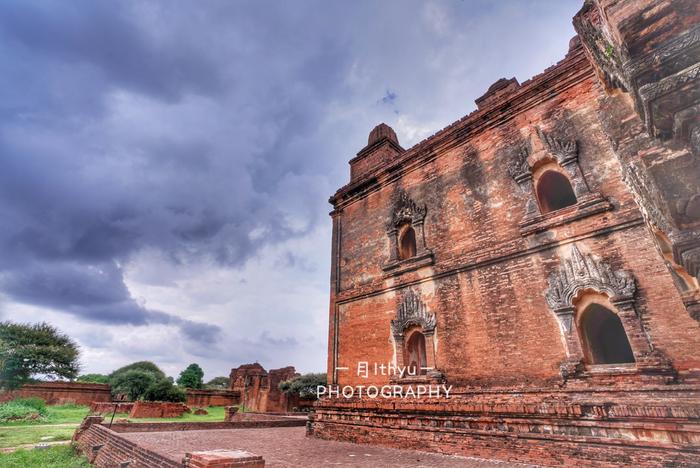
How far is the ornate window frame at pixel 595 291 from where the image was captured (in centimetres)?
561

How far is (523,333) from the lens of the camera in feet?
23.4

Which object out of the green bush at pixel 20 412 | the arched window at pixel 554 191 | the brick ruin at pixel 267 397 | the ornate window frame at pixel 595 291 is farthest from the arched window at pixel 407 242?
the green bush at pixel 20 412

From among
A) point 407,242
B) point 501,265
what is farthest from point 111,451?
point 501,265

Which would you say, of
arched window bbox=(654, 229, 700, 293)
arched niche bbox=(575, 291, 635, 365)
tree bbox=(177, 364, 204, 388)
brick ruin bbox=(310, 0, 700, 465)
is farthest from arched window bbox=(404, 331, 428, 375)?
tree bbox=(177, 364, 204, 388)

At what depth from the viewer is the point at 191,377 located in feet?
196

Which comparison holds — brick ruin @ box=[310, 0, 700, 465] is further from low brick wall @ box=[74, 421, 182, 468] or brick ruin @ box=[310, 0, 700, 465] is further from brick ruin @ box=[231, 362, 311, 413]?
brick ruin @ box=[231, 362, 311, 413]

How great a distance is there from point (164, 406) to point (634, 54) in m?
25.0

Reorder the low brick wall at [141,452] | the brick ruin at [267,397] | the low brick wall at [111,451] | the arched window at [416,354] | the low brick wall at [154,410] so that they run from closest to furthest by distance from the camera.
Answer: the low brick wall at [141,452] < the low brick wall at [111,451] < the arched window at [416,354] < the low brick wall at [154,410] < the brick ruin at [267,397]

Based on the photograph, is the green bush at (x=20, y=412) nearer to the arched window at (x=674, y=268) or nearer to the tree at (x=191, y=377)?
the arched window at (x=674, y=268)

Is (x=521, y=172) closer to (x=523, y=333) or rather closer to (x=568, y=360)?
(x=523, y=333)

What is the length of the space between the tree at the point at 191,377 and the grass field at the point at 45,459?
50.4 meters

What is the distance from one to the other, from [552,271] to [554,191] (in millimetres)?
2356

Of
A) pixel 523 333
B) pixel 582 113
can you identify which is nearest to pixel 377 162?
pixel 582 113

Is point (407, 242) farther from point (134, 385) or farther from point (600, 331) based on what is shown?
point (134, 385)
